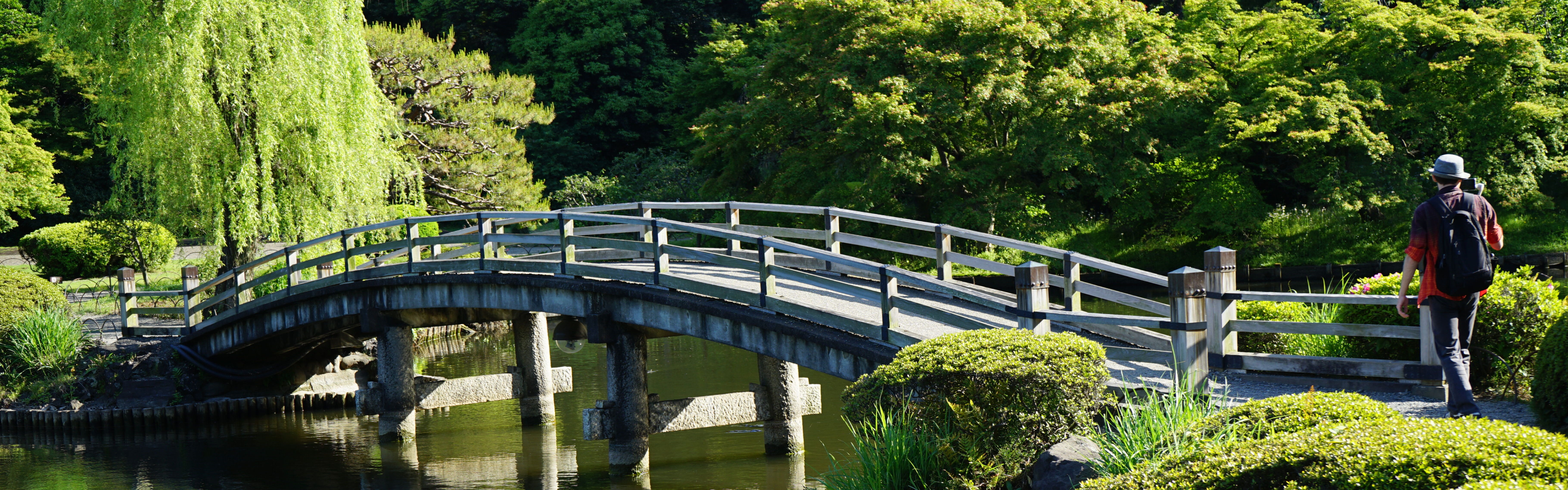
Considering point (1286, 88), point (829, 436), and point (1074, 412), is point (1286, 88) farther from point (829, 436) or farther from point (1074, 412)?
point (1074, 412)

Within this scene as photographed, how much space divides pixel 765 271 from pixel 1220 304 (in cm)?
458

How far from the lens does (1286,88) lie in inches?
1205

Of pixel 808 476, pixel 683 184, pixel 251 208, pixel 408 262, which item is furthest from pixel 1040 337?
pixel 683 184

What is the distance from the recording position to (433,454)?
16672 millimetres

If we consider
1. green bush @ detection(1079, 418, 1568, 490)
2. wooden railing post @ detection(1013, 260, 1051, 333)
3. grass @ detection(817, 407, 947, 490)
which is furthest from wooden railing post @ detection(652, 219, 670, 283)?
green bush @ detection(1079, 418, 1568, 490)

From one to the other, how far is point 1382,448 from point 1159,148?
29638 millimetres

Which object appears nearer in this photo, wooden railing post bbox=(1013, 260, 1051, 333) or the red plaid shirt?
the red plaid shirt

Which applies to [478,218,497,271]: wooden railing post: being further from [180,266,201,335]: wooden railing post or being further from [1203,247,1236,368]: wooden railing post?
[1203,247,1236,368]: wooden railing post

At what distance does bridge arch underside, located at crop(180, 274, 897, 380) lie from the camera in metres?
11.2

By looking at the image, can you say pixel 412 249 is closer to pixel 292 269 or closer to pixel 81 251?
pixel 292 269

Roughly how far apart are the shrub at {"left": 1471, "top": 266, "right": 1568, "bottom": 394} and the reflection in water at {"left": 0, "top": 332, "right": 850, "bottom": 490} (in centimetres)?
542

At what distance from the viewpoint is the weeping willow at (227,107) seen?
20.1 meters

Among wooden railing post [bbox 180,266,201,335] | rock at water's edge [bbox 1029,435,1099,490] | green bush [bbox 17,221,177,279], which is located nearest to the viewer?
rock at water's edge [bbox 1029,435,1099,490]

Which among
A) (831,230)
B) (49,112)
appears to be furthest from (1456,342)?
(49,112)
